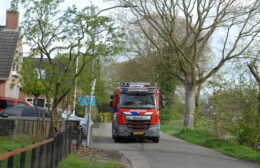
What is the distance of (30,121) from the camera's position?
1694 centimetres

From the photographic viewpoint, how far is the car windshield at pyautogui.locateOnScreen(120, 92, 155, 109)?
62.7 ft

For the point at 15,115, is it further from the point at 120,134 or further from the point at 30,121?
the point at 120,134

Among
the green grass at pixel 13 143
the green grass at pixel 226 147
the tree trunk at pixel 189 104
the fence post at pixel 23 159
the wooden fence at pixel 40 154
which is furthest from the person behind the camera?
the tree trunk at pixel 189 104

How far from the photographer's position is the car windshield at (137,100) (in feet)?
62.7

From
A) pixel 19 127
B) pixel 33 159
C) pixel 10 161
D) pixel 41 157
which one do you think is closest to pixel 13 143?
pixel 19 127

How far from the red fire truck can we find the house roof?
15719 millimetres

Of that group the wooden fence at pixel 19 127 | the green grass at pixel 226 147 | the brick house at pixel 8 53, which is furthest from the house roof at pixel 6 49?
the green grass at pixel 226 147

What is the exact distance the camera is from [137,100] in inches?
760

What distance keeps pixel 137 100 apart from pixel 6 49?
62.5 ft

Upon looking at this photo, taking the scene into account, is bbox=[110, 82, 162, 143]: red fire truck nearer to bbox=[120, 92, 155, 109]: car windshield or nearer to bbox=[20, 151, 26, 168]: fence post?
bbox=[120, 92, 155, 109]: car windshield

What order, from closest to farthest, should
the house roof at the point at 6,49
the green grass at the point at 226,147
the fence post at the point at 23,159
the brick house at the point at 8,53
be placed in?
the fence post at the point at 23,159, the green grass at the point at 226,147, the brick house at the point at 8,53, the house roof at the point at 6,49

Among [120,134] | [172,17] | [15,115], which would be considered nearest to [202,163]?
[120,134]

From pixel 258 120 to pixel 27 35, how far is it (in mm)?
10447

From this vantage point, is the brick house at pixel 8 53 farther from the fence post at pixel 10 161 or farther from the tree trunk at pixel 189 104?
the fence post at pixel 10 161
